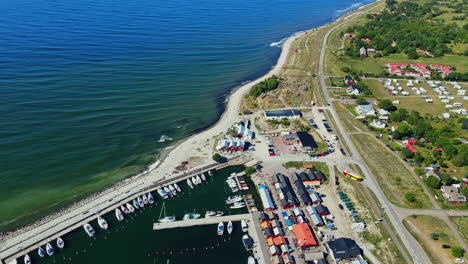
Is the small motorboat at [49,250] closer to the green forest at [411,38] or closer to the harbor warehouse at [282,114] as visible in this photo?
the harbor warehouse at [282,114]

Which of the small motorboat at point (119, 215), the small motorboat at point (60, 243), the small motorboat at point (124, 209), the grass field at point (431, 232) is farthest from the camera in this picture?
the small motorboat at point (124, 209)

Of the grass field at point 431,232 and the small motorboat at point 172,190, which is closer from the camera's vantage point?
the grass field at point 431,232

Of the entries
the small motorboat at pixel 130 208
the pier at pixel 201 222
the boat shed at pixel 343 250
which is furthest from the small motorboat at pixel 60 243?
the boat shed at pixel 343 250

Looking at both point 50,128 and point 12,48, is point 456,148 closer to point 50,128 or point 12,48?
point 50,128

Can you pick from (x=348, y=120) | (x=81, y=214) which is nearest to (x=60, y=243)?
(x=81, y=214)

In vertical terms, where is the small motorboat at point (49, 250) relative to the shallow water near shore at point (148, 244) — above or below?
above

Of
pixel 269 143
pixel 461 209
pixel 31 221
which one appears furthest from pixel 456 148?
pixel 31 221

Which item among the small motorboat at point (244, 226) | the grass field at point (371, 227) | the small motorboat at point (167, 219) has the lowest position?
the grass field at point (371, 227)

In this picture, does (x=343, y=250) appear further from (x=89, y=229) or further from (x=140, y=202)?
(x=89, y=229)
